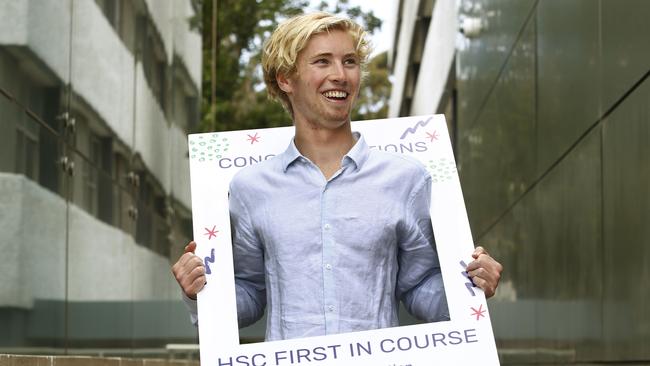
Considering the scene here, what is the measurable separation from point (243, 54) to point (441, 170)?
92.5 feet

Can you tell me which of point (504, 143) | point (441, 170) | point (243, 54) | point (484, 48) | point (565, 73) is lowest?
point (441, 170)

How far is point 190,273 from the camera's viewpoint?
368cm

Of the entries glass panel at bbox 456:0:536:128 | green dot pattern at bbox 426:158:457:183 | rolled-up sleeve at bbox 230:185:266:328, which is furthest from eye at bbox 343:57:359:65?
glass panel at bbox 456:0:536:128

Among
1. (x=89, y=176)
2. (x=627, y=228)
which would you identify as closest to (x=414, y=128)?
(x=627, y=228)

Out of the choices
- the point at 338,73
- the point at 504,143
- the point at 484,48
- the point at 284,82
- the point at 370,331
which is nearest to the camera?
the point at 370,331

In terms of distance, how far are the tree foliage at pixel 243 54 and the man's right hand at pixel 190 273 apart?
1044 inches

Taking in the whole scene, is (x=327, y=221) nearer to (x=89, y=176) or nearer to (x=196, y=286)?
(x=196, y=286)

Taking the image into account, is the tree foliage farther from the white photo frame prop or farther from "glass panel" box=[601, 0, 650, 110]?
the white photo frame prop

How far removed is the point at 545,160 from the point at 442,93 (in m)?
13.1

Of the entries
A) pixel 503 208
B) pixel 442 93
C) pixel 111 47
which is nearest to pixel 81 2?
pixel 111 47

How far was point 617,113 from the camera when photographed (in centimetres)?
721

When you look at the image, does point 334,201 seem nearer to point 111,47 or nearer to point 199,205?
point 199,205

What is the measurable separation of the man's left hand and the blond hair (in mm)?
650

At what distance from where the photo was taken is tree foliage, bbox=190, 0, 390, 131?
3073 cm
